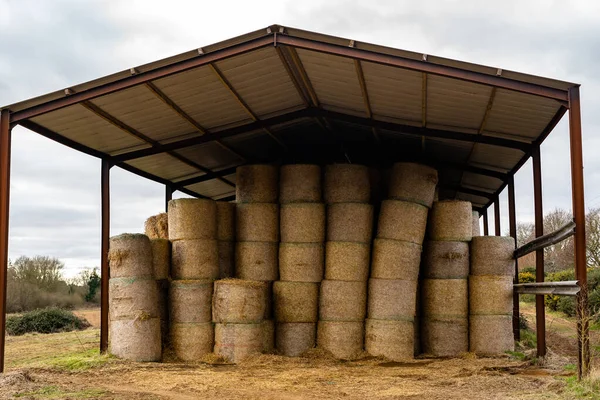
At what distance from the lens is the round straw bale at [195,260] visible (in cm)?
1191

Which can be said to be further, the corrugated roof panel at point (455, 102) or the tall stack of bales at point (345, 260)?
the tall stack of bales at point (345, 260)

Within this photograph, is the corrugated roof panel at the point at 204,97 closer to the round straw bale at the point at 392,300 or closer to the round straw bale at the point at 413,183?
the round straw bale at the point at 413,183

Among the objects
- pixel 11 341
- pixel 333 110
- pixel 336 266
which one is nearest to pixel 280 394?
pixel 336 266

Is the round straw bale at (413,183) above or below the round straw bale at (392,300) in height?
above

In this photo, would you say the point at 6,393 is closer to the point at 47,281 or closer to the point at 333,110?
the point at 333,110

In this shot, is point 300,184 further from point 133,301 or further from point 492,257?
point 492,257

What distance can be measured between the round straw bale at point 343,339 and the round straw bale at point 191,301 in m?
2.02

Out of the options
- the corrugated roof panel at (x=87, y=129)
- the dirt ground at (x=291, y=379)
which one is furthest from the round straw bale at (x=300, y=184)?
the corrugated roof panel at (x=87, y=129)

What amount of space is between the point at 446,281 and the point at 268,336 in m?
3.32

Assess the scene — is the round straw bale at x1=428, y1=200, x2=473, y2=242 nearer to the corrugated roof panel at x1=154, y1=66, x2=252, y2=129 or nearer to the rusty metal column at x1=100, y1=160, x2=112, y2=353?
the corrugated roof panel at x1=154, y1=66, x2=252, y2=129

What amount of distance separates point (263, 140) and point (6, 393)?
808cm

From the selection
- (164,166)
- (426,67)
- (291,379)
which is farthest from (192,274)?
(426,67)

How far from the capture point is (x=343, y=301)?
11.5 meters

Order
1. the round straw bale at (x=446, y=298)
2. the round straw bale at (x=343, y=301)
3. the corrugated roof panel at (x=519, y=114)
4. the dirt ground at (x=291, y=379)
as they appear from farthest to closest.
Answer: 1. the round straw bale at (x=446, y=298)
2. the round straw bale at (x=343, y=301)
3. the corrugated roof panel at (x=519, y=114)
4. the dirt ground at (x=291, y=379)
